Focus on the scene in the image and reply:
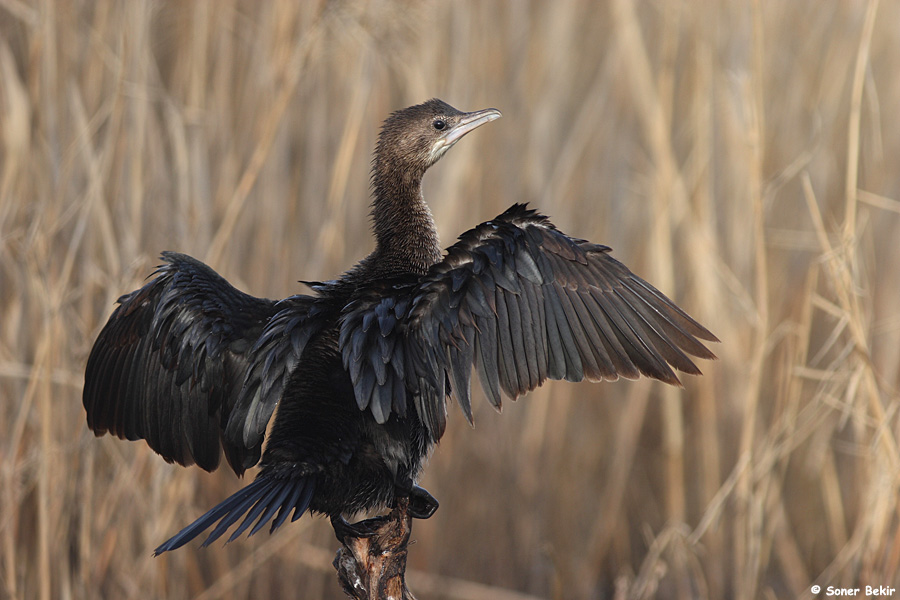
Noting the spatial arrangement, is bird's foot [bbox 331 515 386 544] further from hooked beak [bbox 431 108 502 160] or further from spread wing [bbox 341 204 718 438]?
hooked beak [bbox 431 108 502 160]

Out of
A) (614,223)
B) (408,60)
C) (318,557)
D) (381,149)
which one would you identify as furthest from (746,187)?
(318,557)

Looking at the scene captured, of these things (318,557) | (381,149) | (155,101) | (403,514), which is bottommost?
(318,557)

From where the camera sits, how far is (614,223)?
456 cm

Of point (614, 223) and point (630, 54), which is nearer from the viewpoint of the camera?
point (630, 54)

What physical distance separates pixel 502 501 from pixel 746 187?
6.10 feet

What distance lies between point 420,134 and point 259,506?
1396 mm

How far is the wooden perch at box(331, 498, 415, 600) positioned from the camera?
2283 millimetres

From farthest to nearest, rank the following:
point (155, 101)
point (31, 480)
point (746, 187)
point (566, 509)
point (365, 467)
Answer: point (566, 509), point (746, 187), point (155, 101), point (31, 480), point (365, 467)

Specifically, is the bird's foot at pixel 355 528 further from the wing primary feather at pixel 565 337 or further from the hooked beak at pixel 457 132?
the hooked beak at pixel 457 132

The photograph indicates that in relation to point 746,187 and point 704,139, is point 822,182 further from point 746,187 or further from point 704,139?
point 704,139

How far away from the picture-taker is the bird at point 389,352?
212 centimetres

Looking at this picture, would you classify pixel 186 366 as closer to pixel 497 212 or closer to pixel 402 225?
pixel 402 225

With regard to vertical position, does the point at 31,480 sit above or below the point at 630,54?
below

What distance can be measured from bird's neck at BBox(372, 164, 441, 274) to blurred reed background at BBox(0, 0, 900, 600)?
1.92 feet
